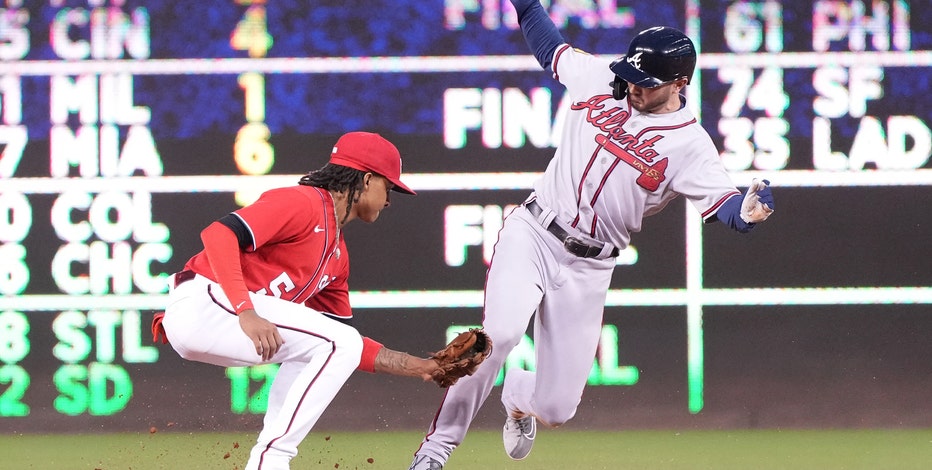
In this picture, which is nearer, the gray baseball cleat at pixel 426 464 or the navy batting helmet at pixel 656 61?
the navy batting helmet at pixel 656 61

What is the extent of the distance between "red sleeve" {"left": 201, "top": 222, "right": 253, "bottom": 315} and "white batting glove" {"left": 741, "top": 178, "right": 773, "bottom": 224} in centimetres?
168

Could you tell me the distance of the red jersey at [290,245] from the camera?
3.74 meters

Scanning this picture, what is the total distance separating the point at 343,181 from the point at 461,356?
29.2 inches

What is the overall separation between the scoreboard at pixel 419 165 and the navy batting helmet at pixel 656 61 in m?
1.68

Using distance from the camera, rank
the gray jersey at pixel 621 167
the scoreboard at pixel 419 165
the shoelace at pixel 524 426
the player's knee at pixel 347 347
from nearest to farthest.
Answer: the player's knee at pixel 347 347 → the gray jersey at pixel 621 167 → the shoelace at pixel 524 426 → the scoreboard at pixel 419 165

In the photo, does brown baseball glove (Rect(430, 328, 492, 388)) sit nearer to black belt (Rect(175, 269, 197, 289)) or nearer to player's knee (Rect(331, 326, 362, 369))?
player's knee (Rect(331, 326, 362, 369))

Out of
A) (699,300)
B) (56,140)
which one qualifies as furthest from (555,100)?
(56,140)

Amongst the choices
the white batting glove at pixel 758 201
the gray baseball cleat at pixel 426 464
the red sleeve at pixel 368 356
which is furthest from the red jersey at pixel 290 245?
the white batting glove at pixel 758 201

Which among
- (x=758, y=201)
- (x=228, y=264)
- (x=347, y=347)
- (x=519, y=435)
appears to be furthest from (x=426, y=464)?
(x=758, y=201)

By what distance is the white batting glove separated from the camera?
386cm

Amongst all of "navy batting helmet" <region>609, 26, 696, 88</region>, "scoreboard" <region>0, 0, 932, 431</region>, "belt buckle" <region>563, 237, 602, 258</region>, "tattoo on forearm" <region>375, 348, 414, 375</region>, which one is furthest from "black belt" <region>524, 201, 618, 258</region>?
"scoreboard" <region>0, 0, 932, 431</region>

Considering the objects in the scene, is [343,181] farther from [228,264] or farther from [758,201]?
[758,201]

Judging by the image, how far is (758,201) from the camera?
390 cm

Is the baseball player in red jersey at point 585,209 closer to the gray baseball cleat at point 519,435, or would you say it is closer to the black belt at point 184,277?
the gray baseball cleat at point 519,435
